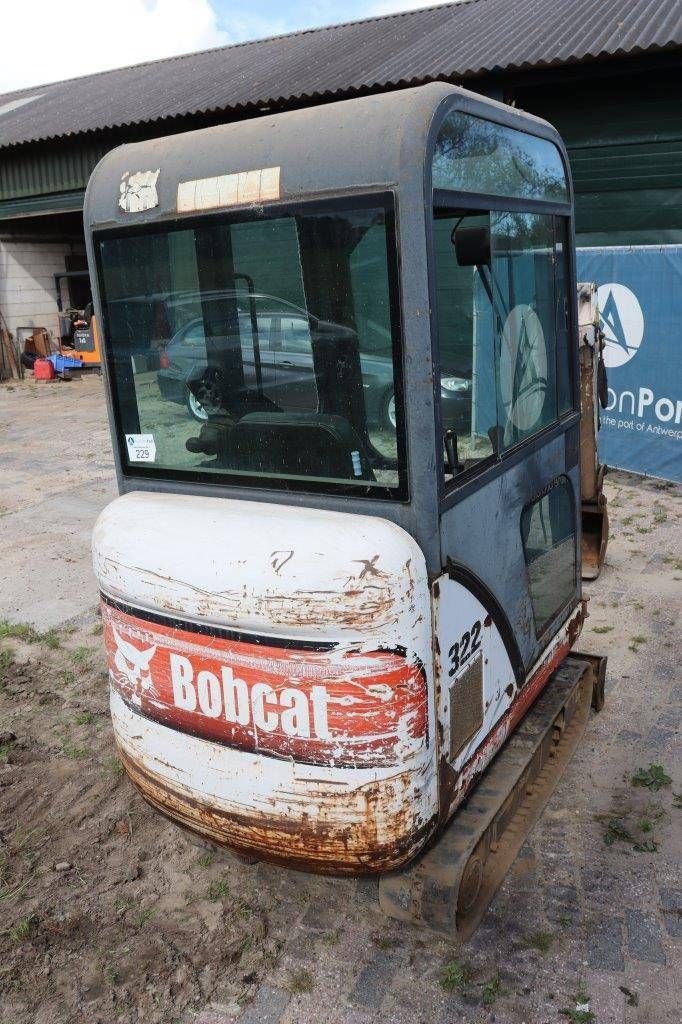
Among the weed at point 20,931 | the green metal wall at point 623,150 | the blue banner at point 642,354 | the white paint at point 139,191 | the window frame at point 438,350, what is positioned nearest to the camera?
the window frame at point 438,350

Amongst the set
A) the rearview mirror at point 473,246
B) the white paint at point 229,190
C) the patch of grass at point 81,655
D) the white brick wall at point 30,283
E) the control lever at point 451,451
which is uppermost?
the white brick wall at point 30,283

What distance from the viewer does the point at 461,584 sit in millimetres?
2910

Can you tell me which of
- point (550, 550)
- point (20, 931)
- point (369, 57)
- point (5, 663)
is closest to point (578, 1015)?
point (550, 550)

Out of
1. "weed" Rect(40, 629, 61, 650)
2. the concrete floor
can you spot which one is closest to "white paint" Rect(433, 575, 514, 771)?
"weed" Rect(40, 629, 61, 650)

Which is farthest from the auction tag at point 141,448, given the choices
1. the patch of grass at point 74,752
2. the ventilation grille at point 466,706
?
the patch of grass at point 74,752

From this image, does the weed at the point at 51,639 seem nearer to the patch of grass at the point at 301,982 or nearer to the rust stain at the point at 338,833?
the rust stain at the point at 338,833

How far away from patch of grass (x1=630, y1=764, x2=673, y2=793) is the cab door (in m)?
0.83

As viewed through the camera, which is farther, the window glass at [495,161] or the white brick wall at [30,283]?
the white brick wall at [30,283]

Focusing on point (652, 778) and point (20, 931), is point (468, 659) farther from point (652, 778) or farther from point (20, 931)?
point (20, 931)

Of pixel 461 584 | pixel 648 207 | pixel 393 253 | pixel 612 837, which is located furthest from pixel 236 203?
pixel 648 207

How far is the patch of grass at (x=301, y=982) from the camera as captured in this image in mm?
3018

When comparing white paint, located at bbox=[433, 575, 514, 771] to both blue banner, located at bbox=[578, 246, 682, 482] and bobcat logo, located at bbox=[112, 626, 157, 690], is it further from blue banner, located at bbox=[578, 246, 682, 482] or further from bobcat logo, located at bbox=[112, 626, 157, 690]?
blue banner, located at bbox=[578, 246, 682, 482]

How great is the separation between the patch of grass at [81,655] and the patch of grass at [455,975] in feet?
10.8

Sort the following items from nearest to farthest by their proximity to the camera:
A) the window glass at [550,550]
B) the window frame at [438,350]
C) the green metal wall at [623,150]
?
the window frame at [438,350] → the window glass at [550,550] → the green metal wall at [623,150]
